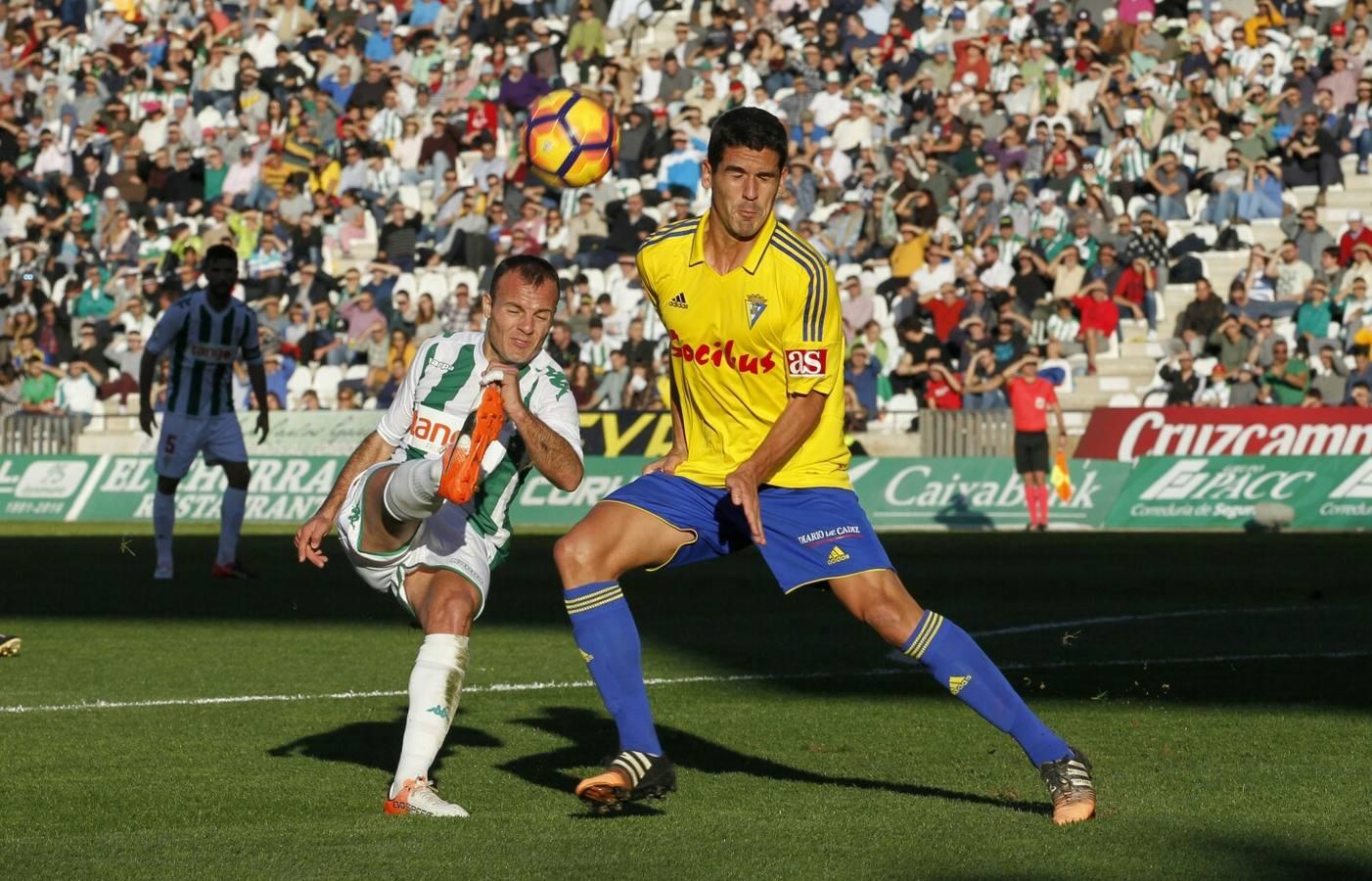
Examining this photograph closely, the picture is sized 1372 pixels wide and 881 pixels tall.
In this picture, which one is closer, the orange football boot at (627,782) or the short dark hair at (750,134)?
the orange football boot at (627,782)

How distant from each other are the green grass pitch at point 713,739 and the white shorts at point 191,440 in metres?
1.40

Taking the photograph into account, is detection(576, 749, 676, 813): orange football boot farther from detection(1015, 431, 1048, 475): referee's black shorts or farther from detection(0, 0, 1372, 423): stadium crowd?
detection(0, 0, 1372, 423): stadium crowd

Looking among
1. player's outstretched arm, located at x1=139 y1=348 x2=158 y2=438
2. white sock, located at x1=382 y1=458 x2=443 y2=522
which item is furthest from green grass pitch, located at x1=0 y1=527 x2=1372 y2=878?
player's outstretched arm, located at x1=139 y1=348 x2=158 y2=438

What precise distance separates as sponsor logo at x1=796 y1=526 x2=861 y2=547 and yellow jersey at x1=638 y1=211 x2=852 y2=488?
0.20 metres

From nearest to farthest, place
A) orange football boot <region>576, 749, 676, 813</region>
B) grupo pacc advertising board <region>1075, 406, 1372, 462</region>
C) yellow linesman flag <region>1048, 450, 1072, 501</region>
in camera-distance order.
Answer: orange football boot <region>576, 749, 676, 813</region>, grupo pacc advertising board <region>1075, 406, 1372, 462</region>, yellow linesman flag <region>1048, 450, 1072, 501</region>

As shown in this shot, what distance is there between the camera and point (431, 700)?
6293 millimetres

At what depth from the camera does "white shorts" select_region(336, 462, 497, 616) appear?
653cm

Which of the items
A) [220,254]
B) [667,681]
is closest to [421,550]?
[667,681]

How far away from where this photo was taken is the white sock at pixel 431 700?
243 inches

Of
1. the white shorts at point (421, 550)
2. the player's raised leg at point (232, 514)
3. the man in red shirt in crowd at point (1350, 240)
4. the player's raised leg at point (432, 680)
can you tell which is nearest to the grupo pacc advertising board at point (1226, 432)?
the man in red shirt in crowd at point (1350, 240)

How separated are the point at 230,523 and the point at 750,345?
1061 centimetres

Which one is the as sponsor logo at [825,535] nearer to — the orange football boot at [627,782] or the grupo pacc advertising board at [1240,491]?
the orange football boot at [627,782]

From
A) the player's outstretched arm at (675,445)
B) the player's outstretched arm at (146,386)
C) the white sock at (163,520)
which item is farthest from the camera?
the white sock at (163,520)

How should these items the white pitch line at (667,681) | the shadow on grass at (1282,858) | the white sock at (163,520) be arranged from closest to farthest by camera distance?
the shadow on grass at (1282,858)
the white pitch line at (667,681)
the white sock at (163,520)
